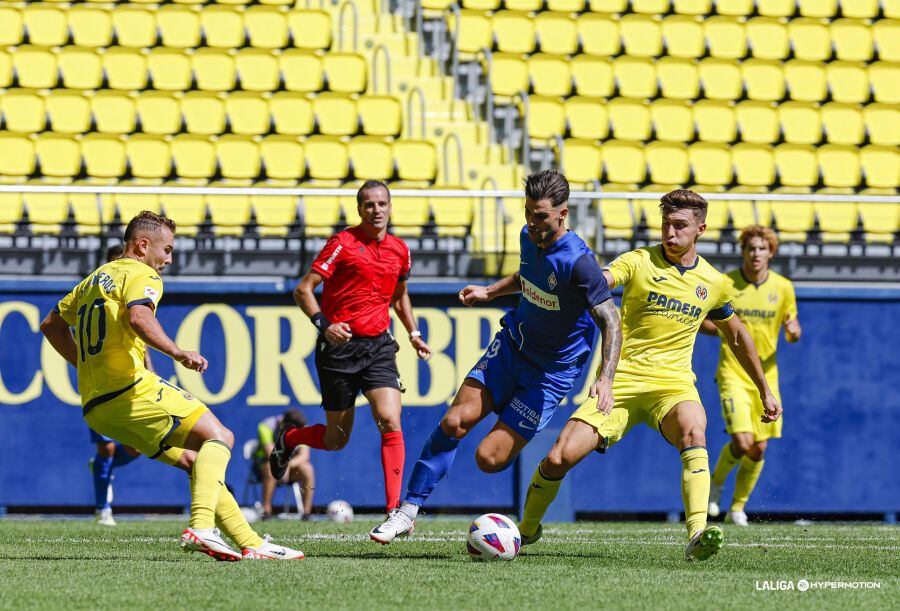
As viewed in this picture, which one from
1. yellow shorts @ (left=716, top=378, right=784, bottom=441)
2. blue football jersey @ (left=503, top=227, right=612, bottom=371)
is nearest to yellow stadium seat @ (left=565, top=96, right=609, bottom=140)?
yellow shorts @ (left=716, top=378, right=784, bottom=441)

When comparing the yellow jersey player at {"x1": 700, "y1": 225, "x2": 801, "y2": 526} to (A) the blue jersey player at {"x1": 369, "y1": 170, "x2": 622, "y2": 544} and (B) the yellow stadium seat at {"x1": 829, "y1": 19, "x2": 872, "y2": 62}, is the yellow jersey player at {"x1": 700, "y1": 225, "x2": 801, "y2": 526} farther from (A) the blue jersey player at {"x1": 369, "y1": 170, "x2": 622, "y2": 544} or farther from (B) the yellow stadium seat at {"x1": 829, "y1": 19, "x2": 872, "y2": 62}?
(B) the yellow stadium seat at {"x1": 829, "y1": 19, "x2": 872, "y2": 62}

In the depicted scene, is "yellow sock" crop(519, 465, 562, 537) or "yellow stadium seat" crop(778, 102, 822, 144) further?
"yellow stadium seat" crop(778, 102, 822, 144)

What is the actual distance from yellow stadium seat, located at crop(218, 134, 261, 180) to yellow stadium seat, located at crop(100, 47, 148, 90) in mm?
2079

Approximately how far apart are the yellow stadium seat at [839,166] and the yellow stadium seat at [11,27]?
9686 millimetres

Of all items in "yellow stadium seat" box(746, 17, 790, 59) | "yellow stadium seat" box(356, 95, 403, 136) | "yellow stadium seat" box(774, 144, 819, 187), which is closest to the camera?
"yellow stadium seat" box(356, 95, 403, 136)

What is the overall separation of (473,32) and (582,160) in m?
2.98

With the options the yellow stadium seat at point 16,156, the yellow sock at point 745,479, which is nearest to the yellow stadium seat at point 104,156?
the yellow stadium seat at point 16,156

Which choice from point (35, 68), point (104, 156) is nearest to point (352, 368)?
point (104, 156)

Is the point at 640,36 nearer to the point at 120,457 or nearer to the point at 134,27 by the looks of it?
the point at 134,27

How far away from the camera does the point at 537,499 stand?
8172 mm

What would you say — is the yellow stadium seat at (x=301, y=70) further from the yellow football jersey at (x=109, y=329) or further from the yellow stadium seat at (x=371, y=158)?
the yellow football jersey at (x=109, y=329)

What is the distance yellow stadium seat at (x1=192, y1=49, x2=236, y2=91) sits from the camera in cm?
1666

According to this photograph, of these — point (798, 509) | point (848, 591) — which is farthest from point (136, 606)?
point (798, 509)

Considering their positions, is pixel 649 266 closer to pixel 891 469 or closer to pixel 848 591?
pixel 848 591
